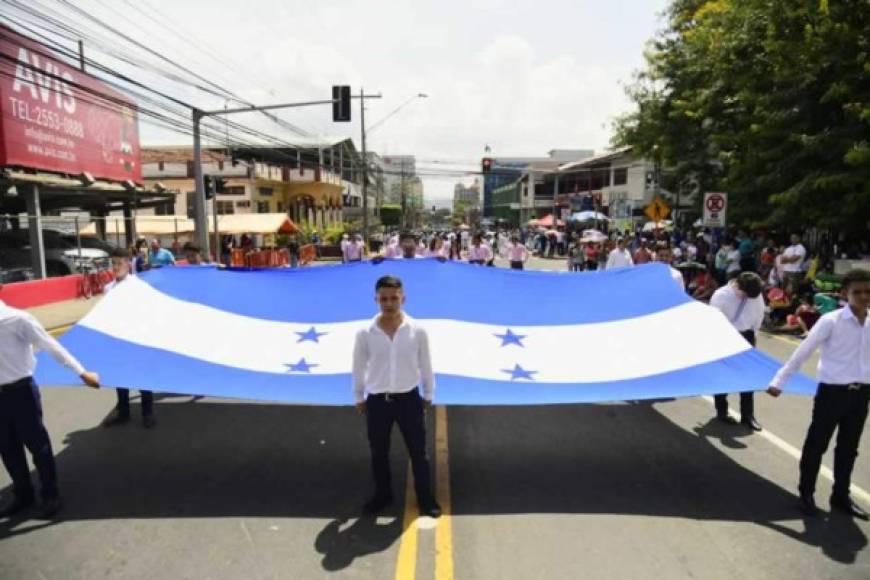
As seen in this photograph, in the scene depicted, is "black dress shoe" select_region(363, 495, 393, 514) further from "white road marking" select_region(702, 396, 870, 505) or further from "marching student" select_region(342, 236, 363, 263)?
"marching student" select_region(342, 236, 363, 263)

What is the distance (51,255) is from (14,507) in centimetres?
1799

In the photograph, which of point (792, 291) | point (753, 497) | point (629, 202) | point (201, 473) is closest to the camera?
point (753, 497)

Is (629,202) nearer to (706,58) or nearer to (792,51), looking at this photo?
(706,58)

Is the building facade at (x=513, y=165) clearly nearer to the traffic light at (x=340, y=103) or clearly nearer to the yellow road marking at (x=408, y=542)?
the traffic light at (x=340, y=103)

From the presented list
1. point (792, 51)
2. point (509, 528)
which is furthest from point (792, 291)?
point (509, 528)

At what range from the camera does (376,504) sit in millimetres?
4684

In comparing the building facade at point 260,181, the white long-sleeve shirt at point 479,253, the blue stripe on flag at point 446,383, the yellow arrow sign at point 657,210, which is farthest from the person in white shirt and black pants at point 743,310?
the building facade at point 260,181

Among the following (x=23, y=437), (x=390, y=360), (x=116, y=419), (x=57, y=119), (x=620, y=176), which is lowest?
(x=116, y=419)

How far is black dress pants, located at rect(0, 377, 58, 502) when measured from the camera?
178 inches

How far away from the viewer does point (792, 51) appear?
14.9 m

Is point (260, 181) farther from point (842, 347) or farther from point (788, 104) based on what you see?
point (842, 347)

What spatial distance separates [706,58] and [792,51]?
603cm

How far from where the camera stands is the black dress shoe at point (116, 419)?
6.74 meters

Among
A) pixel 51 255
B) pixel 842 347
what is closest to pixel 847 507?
pixel 842 347
